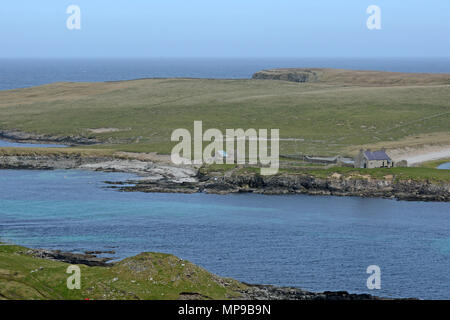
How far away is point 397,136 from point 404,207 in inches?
1830

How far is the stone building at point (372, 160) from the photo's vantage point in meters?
106

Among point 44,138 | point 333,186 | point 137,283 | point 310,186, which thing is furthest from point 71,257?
point 44,138

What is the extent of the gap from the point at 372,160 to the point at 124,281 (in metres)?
62.0

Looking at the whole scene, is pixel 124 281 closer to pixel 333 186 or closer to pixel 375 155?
pixel 333 186

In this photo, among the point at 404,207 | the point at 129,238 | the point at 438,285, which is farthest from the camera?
the point at 404,207

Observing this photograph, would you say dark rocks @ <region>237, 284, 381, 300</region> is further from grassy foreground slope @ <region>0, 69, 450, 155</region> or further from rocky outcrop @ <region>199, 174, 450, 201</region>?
grassy foreground slope @ <region>0, 69, 450, 155</region>

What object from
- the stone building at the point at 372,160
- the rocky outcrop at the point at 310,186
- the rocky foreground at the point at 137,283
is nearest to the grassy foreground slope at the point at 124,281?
the rocky foreground at the point at 137,283

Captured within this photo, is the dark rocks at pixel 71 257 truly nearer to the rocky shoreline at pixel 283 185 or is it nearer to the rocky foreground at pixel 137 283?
the rocky foreground at pixel 137 283

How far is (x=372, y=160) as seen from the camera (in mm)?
106188

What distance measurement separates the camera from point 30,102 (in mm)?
195375

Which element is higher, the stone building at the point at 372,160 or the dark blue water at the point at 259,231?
the stone building at the point at 372,160

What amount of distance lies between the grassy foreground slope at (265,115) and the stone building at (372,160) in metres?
12.9
